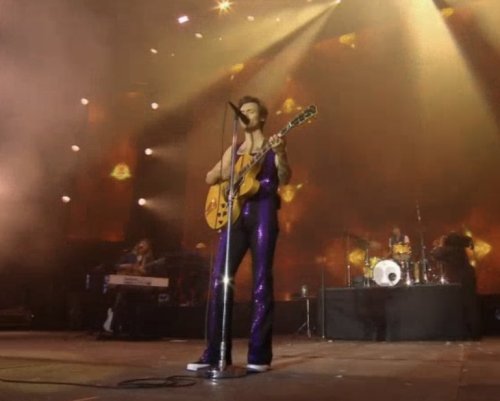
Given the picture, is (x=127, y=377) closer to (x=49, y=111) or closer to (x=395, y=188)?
(x=49, y=111)

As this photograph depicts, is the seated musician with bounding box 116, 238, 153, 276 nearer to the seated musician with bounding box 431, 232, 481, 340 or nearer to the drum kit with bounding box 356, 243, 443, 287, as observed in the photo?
the drum kit with bounding box 356, 243, 443, 287

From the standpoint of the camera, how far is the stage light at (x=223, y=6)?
5.93 metres

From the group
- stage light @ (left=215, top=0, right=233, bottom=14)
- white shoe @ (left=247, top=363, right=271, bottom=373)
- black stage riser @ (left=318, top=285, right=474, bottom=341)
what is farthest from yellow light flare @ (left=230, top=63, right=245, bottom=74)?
white shoe @ (left=247, top=363, right=271, bottom=373)

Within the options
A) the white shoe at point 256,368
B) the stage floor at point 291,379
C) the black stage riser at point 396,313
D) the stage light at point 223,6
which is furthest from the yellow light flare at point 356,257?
the white shoe at point 256,368

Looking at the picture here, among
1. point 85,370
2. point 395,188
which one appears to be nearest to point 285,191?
point 395,188

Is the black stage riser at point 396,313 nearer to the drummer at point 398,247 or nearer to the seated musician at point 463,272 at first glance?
the seated musician at point 463,272

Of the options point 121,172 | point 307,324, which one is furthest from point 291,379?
point 121,172

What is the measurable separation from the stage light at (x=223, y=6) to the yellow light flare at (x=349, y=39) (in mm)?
2175

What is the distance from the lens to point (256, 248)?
6.81ft

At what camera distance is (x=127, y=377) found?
178 cm

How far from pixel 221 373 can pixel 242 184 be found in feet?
2.42

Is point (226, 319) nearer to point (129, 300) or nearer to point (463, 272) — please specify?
point (129, 300)

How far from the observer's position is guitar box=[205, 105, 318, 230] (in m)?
1.99

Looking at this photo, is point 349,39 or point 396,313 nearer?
point 396,313
